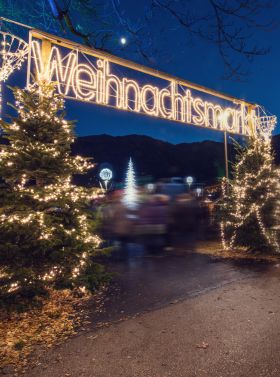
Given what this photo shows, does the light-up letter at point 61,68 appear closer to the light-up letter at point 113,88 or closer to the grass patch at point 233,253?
the light-up letter at point 113,88

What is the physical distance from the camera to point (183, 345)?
3.79 m

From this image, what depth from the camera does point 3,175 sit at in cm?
557

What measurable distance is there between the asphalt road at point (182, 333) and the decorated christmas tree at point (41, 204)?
1117 millimetres

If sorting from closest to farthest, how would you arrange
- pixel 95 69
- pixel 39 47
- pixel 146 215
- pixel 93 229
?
pixel 93 229 → pixel 39 47 → pixel 95 69 → pixel 146 215

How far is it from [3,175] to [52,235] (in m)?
1.43

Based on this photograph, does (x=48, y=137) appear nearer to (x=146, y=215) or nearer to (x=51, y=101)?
(x=51, y=101)

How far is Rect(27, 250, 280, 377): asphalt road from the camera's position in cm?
330

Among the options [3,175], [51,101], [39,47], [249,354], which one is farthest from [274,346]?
[39,47]

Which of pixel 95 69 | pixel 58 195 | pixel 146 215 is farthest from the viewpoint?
pixel 146 215

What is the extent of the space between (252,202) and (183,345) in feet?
22.3

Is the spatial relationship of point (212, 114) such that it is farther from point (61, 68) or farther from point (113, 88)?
point (61, 68)

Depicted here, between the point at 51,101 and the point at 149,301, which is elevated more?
the point at 51,101

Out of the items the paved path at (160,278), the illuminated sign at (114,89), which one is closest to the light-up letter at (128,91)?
the illuminated sign at (114,89)

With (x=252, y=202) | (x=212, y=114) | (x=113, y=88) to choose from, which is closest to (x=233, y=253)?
(x=252, y=202)
